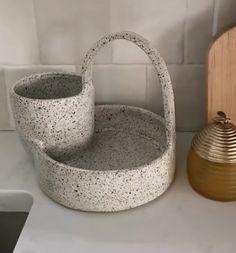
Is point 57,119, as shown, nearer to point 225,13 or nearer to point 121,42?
point 121,42

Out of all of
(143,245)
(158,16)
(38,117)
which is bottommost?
(143,245)

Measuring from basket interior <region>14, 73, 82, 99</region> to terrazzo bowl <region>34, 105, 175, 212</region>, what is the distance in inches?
2.4

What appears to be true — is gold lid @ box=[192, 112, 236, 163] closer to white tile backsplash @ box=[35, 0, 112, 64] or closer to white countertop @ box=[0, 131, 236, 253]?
white countertop @ box=[0, 131, 236, 253]

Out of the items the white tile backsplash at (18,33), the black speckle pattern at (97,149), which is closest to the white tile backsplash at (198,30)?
the black speckle pattern at (97,149)

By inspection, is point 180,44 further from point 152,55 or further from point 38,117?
point 38,117

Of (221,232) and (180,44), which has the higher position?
(180,44)

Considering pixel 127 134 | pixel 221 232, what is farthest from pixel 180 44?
pixel 221 232

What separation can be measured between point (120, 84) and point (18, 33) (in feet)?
0.61

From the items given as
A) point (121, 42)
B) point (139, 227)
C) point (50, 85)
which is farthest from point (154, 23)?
point (139, 227)

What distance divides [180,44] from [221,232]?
1.01 ft

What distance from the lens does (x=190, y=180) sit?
2.18 feet

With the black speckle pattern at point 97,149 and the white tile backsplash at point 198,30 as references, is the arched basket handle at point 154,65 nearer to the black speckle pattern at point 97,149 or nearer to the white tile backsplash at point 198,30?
the black speckle pattern at point 97,149

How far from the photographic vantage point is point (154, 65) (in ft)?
2.10

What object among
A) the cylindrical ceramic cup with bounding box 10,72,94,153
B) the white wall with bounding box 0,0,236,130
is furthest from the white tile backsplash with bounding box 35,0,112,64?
the cylindrical ceramic cup with bounding box 10,72,94,153
